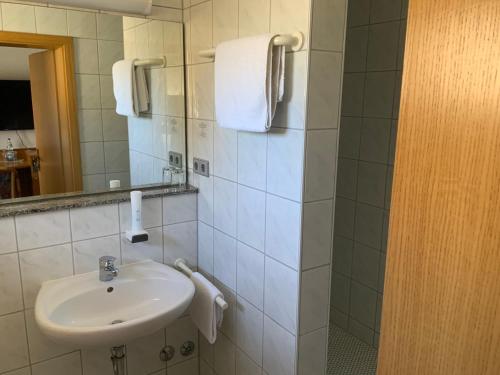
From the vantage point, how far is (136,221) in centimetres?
187

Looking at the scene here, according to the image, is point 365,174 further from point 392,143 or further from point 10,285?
point 10,285

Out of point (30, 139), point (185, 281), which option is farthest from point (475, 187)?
point (30, 139)

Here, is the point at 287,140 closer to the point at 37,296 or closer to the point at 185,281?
the point at 185,281

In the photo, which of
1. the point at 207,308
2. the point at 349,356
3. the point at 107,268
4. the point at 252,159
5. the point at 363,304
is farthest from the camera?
the point at 363,304

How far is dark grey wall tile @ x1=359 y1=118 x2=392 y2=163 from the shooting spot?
2.34 meters

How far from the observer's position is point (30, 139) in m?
1.79

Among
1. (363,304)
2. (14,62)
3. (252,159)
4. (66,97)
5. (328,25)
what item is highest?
(328,25)

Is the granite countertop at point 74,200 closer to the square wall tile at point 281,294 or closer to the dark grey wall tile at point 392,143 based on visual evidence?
the square wall tile at point 281,294

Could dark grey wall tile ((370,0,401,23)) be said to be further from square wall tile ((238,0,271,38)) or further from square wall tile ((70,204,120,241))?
square wall tile ((70,204,120,241))

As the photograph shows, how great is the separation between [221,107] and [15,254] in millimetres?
1030

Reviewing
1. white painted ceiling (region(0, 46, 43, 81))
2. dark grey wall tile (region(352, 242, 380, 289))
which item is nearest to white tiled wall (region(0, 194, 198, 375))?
white painted ceiling (region(0, 46, 43, 81))

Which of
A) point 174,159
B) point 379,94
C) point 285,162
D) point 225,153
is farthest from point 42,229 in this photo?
point 379,94

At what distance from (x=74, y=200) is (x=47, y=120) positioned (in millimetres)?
377

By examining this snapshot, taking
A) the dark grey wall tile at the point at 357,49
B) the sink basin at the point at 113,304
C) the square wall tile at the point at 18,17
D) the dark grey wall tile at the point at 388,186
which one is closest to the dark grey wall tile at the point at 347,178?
the dark grey wall tile at the point at 388,186
